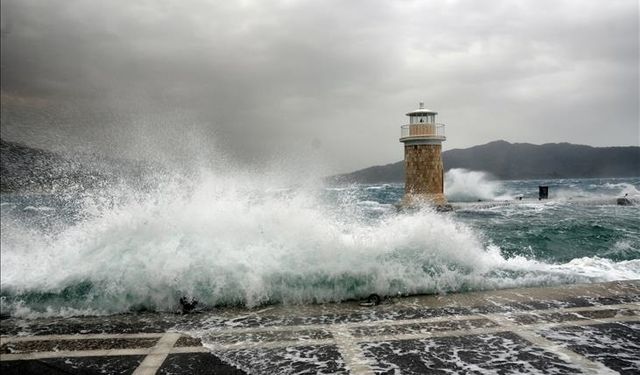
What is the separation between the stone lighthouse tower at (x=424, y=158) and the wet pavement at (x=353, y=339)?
48.8ft

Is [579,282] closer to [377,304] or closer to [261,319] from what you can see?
[377,304]

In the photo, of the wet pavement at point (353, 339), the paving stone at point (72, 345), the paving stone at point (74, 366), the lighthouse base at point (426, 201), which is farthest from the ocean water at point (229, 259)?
the lighthouse base at point (426, 201)

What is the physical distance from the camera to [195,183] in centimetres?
794

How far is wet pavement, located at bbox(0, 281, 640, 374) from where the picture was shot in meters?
3.24

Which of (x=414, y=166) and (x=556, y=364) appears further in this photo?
(x=414, y=166)

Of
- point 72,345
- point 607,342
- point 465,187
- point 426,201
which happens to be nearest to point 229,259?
point 72,345

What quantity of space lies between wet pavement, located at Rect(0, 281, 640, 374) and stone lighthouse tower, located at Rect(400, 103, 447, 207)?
1488 centimetres

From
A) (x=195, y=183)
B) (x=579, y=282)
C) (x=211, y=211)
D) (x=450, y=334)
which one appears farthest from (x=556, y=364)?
(x=195, y=183)

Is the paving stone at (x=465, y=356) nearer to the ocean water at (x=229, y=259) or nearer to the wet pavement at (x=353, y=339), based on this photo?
the wet pavement at (x=353, y=339)

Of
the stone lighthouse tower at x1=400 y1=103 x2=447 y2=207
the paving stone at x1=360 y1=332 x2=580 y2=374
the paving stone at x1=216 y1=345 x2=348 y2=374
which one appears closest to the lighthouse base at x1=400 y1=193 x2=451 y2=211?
the stone lighthouse tower at x1=400 y1=103 x2=447 y2=207

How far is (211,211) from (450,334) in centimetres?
404

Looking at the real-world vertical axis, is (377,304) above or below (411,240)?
below

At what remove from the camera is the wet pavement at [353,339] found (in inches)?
127

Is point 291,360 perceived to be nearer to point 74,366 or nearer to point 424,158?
point 74,366
